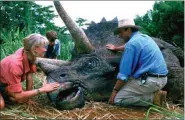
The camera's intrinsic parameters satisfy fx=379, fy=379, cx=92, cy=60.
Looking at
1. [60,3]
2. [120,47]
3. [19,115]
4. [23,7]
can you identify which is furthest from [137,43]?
[23,7]

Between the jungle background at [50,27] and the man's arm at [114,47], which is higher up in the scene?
the man's arm at [114,47]

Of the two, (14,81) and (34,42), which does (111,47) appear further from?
(14,81)

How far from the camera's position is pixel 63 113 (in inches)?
194

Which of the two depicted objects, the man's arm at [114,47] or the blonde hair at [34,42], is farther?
the man's arm at [114,47]

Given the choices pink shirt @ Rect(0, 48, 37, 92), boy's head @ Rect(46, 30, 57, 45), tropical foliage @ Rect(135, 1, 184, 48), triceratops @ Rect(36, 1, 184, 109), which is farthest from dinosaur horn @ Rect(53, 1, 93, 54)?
tropical foliage @ Rect(135, 1, 184, 48)

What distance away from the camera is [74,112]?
498 centimetres

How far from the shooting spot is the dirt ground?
4.80 metres

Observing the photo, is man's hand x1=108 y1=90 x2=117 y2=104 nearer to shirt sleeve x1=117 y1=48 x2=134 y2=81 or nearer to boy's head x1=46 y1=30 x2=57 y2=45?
shirt sleeve x1=117 y1=48 x2=134 y2=81

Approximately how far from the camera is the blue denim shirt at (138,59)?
5301mm

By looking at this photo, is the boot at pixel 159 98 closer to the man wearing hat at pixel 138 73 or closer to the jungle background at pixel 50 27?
the man wearing hat at pixel 138 73

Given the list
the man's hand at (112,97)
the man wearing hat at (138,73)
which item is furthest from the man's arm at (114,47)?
the man's hand at (112,97)

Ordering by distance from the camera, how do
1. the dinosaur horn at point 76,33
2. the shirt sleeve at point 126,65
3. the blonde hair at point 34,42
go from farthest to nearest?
1. the dinosaur horn at point 76,33
2. the shirt sleeve at point 126,65
3. the blonde hair at point 34,42

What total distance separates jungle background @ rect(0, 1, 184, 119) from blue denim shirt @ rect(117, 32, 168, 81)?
57 cm

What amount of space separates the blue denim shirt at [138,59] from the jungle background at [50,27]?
1.86 feet
